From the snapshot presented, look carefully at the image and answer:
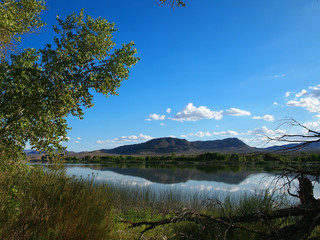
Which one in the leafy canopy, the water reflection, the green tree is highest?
the green tree

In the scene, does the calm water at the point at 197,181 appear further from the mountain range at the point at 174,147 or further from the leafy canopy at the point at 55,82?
the mountain range at the point at 174,147

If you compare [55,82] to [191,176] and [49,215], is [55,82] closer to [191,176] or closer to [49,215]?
[49,215]

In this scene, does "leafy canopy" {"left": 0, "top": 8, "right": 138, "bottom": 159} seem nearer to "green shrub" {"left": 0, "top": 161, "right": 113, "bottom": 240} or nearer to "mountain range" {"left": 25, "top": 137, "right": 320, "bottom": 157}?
"green shrub" {"left": 0, "top": 161, "right": 113, "bottom": 240}

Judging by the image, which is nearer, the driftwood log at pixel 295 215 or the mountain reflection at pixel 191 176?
the driftwood log at pixel 295 215

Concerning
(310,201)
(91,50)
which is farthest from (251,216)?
(91,50)

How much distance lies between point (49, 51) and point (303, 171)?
22.7ft

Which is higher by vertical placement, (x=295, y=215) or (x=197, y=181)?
(x=295, y=215)

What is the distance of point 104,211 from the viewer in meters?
5.33

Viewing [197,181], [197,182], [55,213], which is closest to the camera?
[55,213]

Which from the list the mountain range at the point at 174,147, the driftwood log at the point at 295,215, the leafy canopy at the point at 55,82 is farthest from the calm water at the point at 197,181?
the mountain range at the point at 174,147

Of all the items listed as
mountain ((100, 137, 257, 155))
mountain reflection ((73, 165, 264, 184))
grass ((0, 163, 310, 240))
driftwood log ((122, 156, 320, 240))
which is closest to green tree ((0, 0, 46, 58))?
grass ((0, 163, 310, 240))

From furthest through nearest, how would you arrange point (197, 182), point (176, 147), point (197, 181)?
point (176, 147), point (197, 181), point (197, 182)

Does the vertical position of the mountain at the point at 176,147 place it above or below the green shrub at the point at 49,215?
above

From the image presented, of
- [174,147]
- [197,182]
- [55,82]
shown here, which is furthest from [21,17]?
[174,147]
